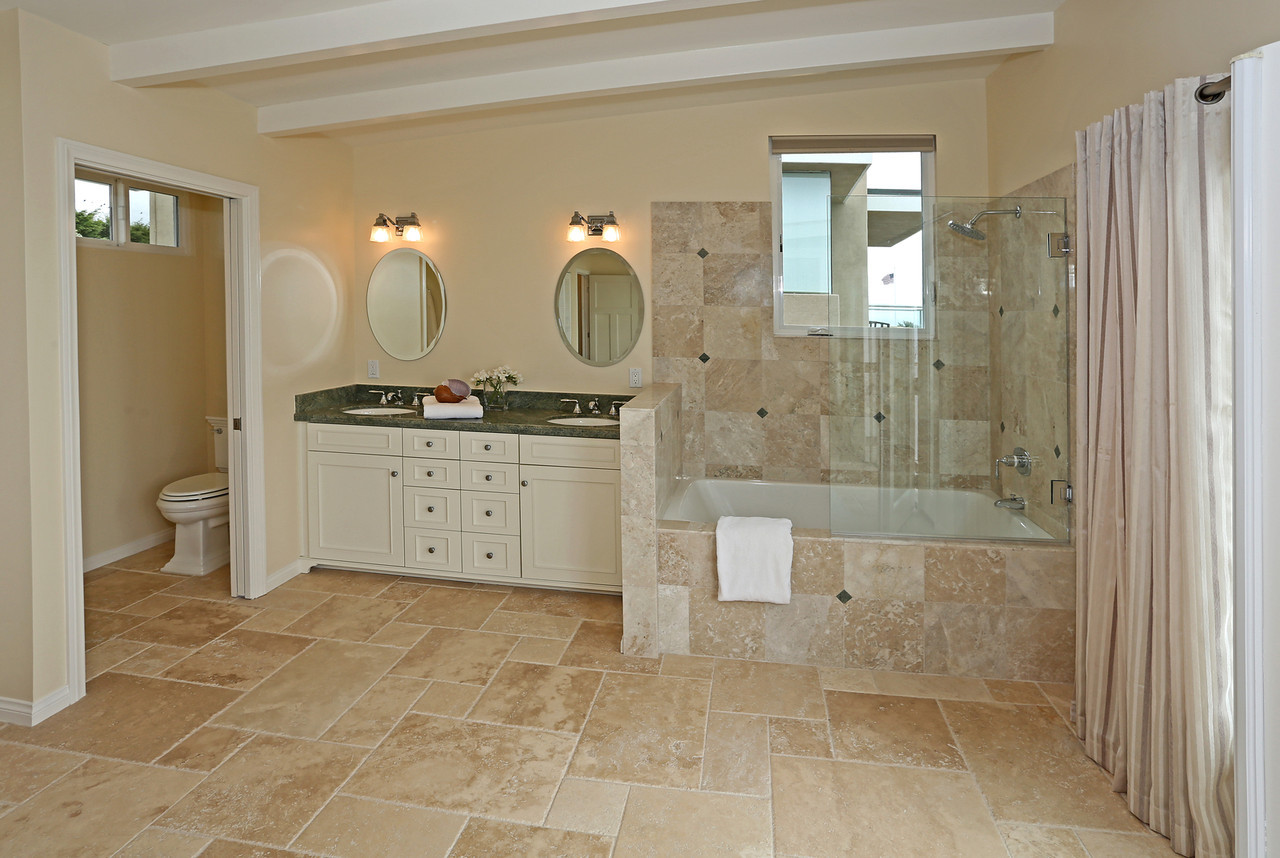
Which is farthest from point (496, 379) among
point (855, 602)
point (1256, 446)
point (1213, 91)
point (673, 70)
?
point (1256, 446)

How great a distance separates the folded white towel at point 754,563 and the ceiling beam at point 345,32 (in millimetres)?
1907

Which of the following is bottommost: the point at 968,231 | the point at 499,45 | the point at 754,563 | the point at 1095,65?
the point at 754,563

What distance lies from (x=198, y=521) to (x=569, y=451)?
217cm

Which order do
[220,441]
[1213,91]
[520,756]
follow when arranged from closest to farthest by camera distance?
[1213,91], [520,756], [220,441]

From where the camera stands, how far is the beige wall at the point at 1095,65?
2.05 m

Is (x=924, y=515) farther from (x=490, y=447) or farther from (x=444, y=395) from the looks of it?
(x=444, y=395)

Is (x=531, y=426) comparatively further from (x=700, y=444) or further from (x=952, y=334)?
(x=952, y=334)

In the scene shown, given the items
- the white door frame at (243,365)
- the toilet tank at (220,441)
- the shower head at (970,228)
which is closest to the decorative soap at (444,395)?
the white door frame at (243,365)

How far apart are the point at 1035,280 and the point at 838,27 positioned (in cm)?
128

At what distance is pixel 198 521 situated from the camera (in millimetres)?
4215

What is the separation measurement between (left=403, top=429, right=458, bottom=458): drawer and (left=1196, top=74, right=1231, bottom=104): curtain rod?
323 centimetres

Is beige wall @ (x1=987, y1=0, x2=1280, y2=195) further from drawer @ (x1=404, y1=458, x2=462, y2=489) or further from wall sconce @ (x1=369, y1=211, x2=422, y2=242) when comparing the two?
wall sconce @ (x1=369, y1=211, x2=422, y2=242)

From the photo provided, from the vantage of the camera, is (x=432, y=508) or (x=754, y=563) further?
(x=432, y=508)

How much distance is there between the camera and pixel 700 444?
165 inches
